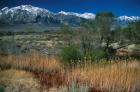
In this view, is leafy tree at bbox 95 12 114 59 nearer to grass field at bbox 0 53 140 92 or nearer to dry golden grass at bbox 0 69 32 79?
grass field at bbox 0 53 140 92

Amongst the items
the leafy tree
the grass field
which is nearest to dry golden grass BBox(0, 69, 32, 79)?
the grass field

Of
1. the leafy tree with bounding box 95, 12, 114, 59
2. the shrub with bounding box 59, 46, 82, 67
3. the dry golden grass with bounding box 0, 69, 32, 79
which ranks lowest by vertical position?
the dry golden grass with bounding box 0, 69, 32, 79

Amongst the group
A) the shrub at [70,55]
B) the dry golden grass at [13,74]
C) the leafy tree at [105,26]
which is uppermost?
the leafy tree at [105,26]

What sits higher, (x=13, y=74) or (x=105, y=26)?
(x=105, y=26)

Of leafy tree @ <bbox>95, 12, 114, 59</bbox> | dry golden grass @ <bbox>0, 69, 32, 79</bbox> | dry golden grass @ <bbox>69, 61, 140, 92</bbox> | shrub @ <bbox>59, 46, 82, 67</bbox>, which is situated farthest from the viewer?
leafy tree @ <bbox>95, 12, 114, 59</bbox>

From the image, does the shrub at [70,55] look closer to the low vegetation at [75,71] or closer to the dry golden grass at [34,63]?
the low vegetation at [75,71]

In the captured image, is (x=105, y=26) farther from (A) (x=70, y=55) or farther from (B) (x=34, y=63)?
(B) (x=34, y=63)

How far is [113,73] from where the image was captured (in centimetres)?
1065

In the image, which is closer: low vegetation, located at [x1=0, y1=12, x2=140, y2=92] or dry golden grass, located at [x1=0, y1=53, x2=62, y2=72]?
low vegetation, located at [x1=0, y1=12, x2=140, y2=92]

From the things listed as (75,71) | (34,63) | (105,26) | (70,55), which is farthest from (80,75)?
A: (105,26)

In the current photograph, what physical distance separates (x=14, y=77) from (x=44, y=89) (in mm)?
2120

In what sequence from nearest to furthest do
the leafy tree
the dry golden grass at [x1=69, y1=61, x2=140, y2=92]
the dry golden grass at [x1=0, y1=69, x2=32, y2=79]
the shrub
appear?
the dry golden grass at [x1=69, y1=61, x2=140, y2=92], the dry golden grass at [x1=0, y1=69, x2=32, y2=79], the shrub, the leafy tree

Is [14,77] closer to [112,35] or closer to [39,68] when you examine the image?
[39,68]

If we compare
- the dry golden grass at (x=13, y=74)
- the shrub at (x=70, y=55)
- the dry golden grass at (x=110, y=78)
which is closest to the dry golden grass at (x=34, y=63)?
the shrub at (x=70, y=55)
